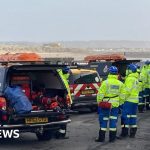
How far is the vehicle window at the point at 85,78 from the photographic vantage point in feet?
57.7

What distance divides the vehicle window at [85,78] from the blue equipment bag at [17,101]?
21.7 ft

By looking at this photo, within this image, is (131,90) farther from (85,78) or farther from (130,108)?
(85,78)

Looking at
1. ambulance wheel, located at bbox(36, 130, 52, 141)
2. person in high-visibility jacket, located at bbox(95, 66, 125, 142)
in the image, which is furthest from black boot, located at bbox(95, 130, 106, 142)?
ambulance wheel, located at bbox(36, 130, 52, 141)

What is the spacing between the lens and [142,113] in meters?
17.8

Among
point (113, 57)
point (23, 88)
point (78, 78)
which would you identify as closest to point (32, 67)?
point (23, 88)

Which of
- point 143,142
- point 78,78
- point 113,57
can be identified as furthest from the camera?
point 113,57

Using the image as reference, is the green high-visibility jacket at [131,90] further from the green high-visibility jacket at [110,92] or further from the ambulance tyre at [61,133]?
the ambulance tyre at [61,133]

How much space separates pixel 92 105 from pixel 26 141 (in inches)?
236

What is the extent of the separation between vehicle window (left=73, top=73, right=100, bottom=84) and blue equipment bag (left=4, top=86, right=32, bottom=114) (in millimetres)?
6626

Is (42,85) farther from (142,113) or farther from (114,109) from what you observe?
(142,113)

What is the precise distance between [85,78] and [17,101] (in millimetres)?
7050

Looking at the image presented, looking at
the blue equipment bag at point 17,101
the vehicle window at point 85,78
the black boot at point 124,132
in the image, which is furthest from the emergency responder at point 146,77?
the blue equipment bag at point 17,101

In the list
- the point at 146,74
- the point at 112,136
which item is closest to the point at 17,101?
the point at 112,136

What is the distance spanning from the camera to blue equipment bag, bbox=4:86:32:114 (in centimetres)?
1084
